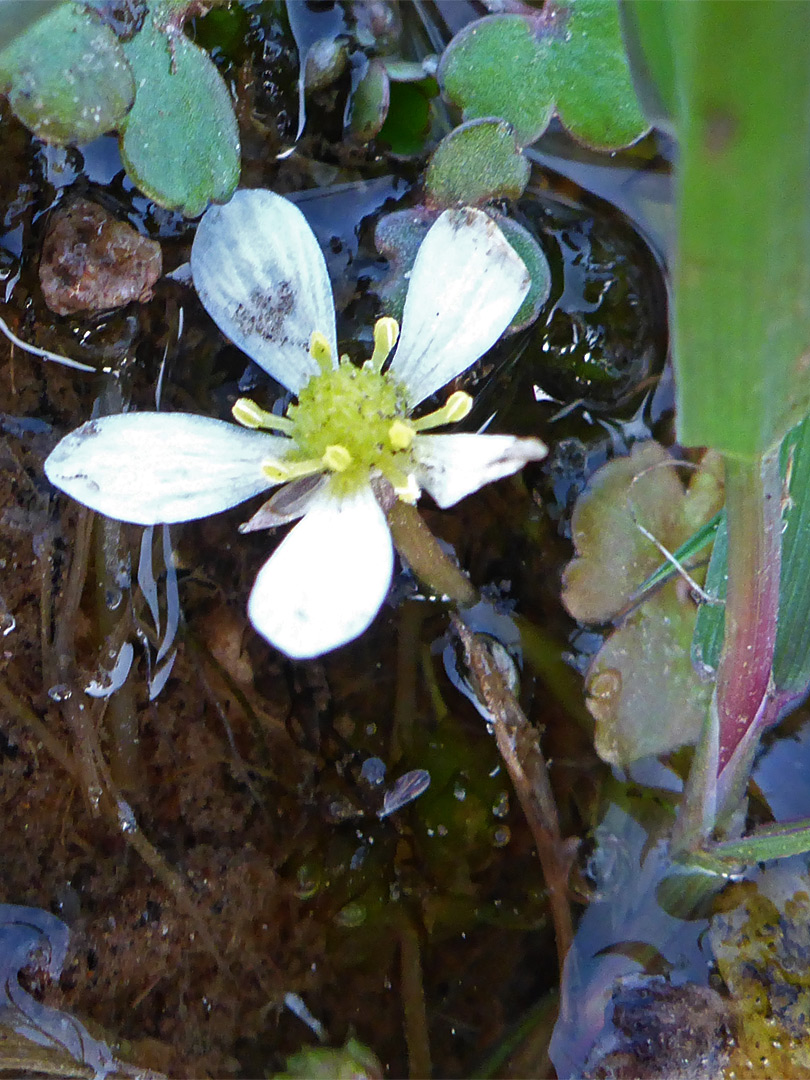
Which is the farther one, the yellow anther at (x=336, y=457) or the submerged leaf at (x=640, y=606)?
the submerged leaf at (x=640, y=606)

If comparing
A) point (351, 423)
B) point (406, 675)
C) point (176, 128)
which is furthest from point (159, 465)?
point (406, 675)

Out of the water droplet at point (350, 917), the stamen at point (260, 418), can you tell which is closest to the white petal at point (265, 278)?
the stamen at point (260, 418)

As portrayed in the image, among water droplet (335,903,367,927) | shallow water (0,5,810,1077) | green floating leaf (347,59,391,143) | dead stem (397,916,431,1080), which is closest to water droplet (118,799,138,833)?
shallow water (0,5,810,1077)

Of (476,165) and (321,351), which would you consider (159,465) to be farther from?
(476,165)

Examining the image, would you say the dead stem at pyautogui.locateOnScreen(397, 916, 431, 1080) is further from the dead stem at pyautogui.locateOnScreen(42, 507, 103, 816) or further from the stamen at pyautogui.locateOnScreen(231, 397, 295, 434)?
the stamen at pyautogui.locateOnScreen(231, 397, 295, 434)

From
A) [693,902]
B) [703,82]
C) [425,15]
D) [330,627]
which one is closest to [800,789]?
[693,902]

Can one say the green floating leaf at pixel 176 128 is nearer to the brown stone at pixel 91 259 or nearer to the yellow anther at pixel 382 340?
the brown stone at pixel 91 259

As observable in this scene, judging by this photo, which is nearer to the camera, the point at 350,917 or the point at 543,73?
the point at 543,73
